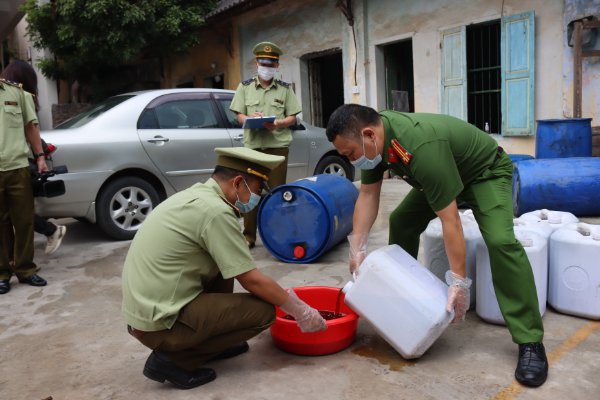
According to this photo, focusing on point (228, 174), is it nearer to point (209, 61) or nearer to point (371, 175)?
point (371, 175)

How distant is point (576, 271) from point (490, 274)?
0.49 meters

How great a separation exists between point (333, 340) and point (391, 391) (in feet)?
1.45

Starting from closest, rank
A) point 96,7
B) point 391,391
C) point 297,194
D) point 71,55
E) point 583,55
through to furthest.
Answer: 1. point 391,391
2. point 297,194
3. point 583,55
4. point 96,7
5. point 71,55

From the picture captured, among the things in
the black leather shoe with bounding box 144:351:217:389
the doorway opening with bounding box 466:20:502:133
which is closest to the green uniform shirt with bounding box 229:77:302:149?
the black leather shoe with bounding box 144:351:217:389

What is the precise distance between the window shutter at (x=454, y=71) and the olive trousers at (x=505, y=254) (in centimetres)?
573

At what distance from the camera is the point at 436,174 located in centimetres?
237

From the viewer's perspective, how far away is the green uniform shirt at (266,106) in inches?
192

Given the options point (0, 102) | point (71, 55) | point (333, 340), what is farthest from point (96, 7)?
point (333, 340)

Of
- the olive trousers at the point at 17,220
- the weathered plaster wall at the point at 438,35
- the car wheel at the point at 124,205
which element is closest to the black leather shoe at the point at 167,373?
the olive trousers at the point at 17,220

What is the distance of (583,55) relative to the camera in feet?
21.5

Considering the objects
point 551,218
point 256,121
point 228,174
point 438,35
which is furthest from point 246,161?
point 438,35

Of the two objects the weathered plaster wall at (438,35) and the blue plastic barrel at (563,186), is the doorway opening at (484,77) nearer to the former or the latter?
the weathered plaster wall at (438,35)

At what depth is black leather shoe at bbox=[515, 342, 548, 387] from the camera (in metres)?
2.36

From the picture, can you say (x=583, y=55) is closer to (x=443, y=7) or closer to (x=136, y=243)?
(x=443, y=7)
